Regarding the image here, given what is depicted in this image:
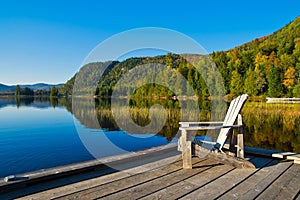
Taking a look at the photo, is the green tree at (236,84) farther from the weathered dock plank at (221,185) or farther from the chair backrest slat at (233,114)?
the weathered dock plank at (221,185)

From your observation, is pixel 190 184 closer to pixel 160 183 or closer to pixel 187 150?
pixel 160 183

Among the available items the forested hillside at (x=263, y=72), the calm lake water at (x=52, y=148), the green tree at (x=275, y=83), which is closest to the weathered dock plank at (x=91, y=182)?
the calm lake water at (x=52, y=148)

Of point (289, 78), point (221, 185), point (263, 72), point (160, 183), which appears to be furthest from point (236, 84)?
point (160, 183)

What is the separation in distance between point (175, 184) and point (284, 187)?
4.43 ft

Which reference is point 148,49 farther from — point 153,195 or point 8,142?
point 8,142

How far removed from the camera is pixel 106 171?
356 cm

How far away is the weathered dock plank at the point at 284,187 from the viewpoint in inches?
104

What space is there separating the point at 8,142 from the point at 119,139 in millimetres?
5044

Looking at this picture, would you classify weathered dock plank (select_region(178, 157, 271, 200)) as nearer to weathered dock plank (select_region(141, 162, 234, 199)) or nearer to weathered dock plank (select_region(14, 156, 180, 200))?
weathered dock plank (select_region(141, 162, 234, 199))

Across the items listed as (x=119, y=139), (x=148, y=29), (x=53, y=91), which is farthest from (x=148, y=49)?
(x=53, y=91)

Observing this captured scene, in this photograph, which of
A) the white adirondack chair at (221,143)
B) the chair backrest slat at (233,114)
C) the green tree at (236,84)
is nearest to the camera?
the white adirondack chair at (221,143)

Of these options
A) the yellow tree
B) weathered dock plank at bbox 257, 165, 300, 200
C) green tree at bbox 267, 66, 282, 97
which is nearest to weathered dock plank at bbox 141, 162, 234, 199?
weathered dock plank at bbox 257, 165, 300, 200

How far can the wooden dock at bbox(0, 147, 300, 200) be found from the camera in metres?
2.67

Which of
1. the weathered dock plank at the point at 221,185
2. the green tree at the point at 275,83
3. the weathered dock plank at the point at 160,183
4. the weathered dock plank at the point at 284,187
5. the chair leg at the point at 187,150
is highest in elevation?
the green tree at the point at 275,83
